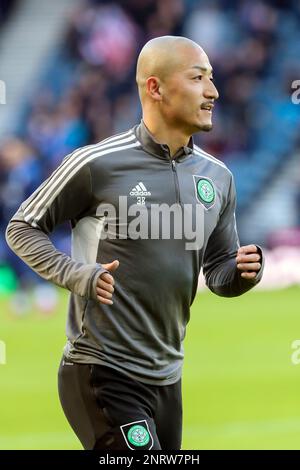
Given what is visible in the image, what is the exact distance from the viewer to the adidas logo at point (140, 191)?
16.7ft

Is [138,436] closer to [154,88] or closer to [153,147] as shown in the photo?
[153,147]

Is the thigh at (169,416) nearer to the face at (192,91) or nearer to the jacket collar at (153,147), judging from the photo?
the jacket collar at (153,147)

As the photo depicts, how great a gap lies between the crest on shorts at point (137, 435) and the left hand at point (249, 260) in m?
0.79

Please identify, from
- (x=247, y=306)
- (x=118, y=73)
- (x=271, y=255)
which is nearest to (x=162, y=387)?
(x=247, y=306)

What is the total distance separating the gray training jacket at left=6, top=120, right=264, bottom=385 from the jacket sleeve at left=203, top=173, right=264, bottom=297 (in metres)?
0.14

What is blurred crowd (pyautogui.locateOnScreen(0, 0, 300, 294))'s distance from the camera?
55.3 ft

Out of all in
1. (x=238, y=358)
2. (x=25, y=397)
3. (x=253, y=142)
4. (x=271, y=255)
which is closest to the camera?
(x=25, y=397)

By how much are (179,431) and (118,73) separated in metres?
12.4

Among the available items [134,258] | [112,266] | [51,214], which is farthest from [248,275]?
[51,214]

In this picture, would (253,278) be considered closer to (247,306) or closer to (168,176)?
(168,176)

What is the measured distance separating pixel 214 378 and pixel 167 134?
5.77 metres

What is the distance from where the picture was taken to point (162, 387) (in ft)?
16.6

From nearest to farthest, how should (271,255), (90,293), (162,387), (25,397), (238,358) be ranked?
(90,293) → (162,387) → (25,397) → (238,358) → (271,255)

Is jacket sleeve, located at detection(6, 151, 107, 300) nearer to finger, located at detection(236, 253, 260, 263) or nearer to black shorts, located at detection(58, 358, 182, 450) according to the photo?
black shorts, located at detection(58, 358, 182, 450)
